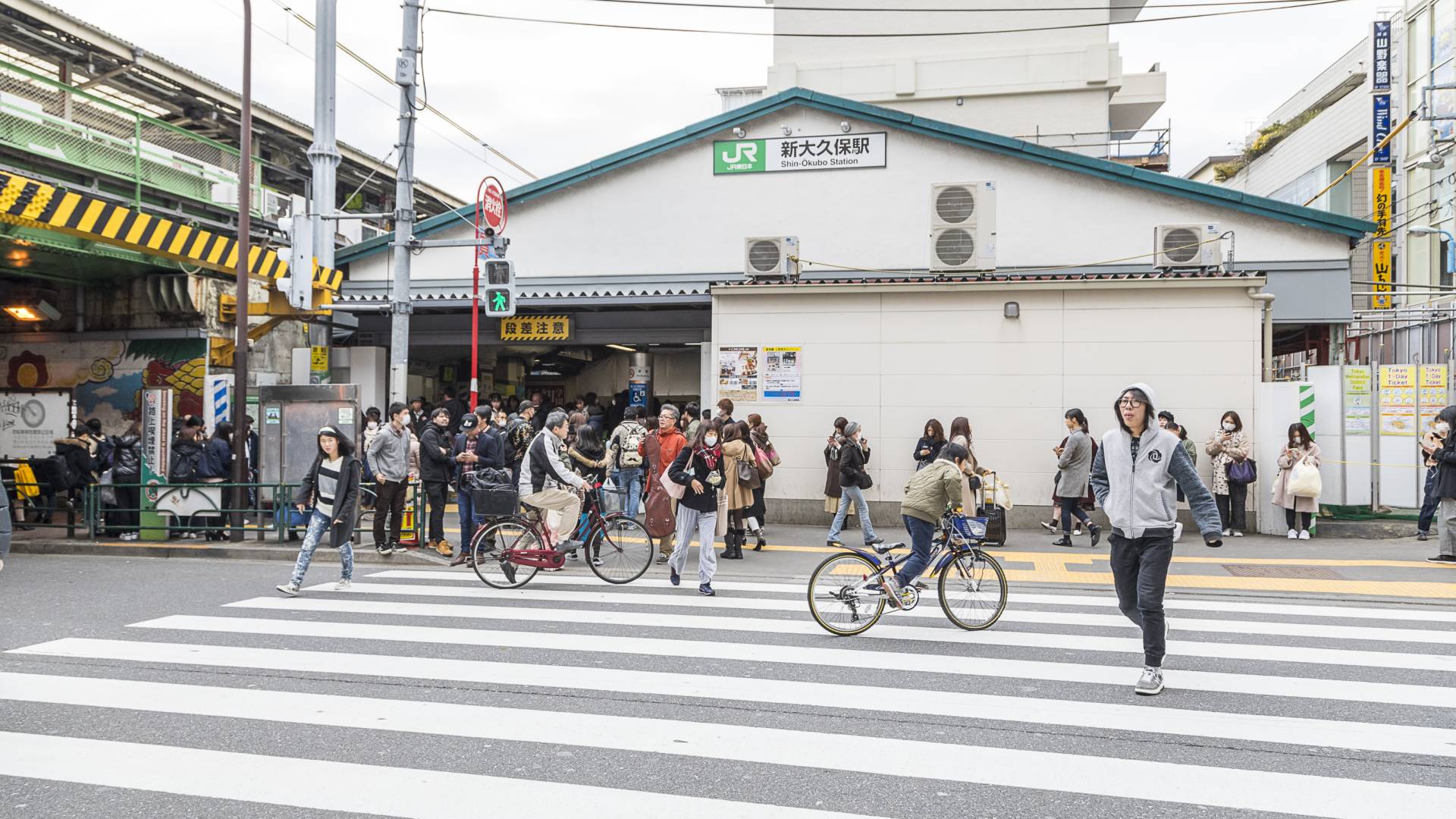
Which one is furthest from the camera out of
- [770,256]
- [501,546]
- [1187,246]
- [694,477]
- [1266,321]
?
[770,256]

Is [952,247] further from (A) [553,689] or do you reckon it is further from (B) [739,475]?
(A) [553,689]

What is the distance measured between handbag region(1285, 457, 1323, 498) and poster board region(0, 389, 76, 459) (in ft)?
60.9

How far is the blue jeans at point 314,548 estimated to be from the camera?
33.1ft

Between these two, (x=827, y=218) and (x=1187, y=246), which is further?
(x=827, y=218)

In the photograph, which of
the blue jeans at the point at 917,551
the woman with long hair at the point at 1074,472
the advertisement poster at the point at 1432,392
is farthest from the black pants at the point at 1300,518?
the blue jeans at the point at 917,551

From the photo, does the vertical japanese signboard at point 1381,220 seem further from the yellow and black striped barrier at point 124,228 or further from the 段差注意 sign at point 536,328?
the yellow and black striped barrier at point 124,228

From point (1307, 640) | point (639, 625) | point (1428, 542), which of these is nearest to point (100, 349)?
point (639, 625)

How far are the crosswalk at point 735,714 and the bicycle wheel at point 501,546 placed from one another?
1.24 metres

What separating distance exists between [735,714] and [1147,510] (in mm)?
3039

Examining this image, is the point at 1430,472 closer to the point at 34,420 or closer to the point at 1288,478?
the point at 1288,478

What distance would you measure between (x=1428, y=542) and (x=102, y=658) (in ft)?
50.3

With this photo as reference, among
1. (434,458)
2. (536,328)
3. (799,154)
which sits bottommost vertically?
(434,458)

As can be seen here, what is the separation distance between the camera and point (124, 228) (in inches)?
534

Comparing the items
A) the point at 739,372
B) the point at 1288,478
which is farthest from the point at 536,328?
the point at 1288,478
